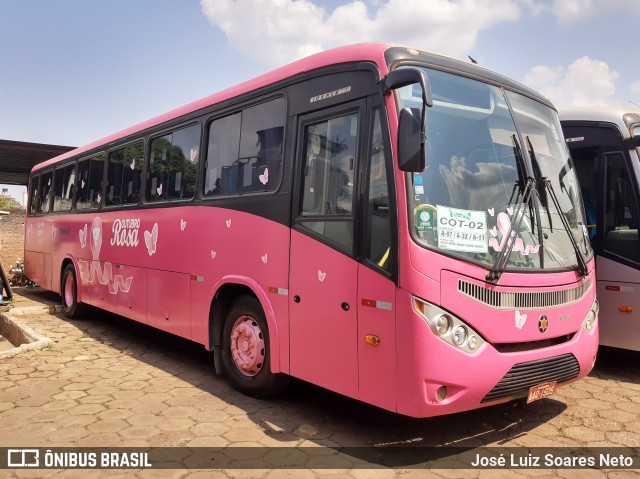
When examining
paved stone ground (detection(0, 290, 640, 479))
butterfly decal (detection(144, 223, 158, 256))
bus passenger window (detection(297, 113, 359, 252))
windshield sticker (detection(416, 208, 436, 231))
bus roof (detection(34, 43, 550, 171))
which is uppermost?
bus roof (detection(34, 43, 550, 171))

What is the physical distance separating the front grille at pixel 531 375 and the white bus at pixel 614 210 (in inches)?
85.4

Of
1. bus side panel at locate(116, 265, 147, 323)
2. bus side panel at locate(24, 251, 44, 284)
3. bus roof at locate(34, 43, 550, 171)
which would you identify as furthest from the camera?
bus side panel at locate(24, 251, 44, 284)

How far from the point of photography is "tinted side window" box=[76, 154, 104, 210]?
9164mm

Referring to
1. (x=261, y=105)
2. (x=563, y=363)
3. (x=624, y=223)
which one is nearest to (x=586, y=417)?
(x=563, y=363)

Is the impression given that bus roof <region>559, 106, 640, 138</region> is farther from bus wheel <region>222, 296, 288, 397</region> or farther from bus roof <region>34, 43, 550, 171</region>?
bus wheel <region>222, 296, 288, 397</region>

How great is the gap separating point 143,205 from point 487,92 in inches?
196

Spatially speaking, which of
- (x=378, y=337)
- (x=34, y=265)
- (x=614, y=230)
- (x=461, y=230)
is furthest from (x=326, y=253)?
(x=34, y=265)

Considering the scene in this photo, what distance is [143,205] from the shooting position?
748 centimetres

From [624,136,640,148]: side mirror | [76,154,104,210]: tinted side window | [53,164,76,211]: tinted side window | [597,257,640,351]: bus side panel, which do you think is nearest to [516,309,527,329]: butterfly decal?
[597,257,640,351]: bus side panel

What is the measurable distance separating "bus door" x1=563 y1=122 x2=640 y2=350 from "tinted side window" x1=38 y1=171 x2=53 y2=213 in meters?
10.4

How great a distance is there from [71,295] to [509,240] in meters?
8.59

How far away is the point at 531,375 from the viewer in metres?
3.92

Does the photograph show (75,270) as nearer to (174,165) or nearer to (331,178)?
(174,165)

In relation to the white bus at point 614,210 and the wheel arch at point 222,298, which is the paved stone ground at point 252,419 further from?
the white bus at point 614,210
